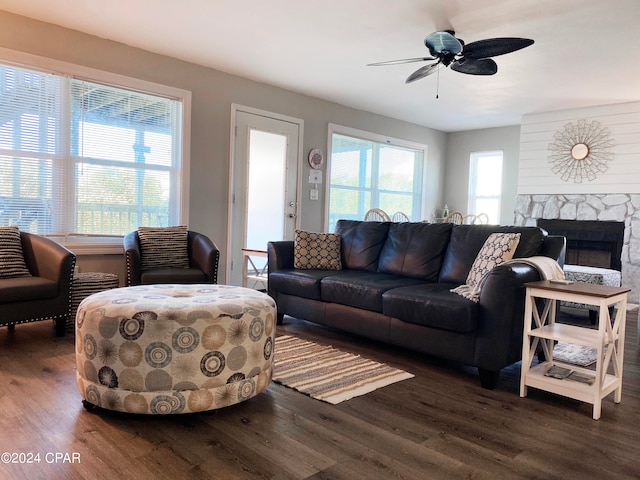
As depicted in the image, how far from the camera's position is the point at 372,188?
24.2 feet

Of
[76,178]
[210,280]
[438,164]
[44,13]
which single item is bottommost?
[210,280]

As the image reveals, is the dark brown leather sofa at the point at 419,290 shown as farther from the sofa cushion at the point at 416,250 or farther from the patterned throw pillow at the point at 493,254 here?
the patterned throw pillow at the point at 493,254

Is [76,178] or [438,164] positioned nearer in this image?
[76,178]

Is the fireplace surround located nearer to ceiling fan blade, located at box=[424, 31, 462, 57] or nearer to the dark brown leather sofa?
the dark brown leather sofa

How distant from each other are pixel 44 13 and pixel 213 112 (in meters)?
1.78

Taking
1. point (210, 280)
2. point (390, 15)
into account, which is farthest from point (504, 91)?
point (210, 280)

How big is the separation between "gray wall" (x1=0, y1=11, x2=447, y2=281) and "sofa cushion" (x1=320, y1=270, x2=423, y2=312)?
217 centimetres

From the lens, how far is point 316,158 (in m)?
6.30

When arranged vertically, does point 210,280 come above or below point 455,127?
below

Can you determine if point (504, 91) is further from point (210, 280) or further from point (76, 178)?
point (76, 178)

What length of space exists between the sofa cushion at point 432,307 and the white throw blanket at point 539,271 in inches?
2.6

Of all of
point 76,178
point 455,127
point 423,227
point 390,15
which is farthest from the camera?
point 455,127

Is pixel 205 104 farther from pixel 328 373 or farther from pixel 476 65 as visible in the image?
pixel 328 373

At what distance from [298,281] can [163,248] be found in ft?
4.49
